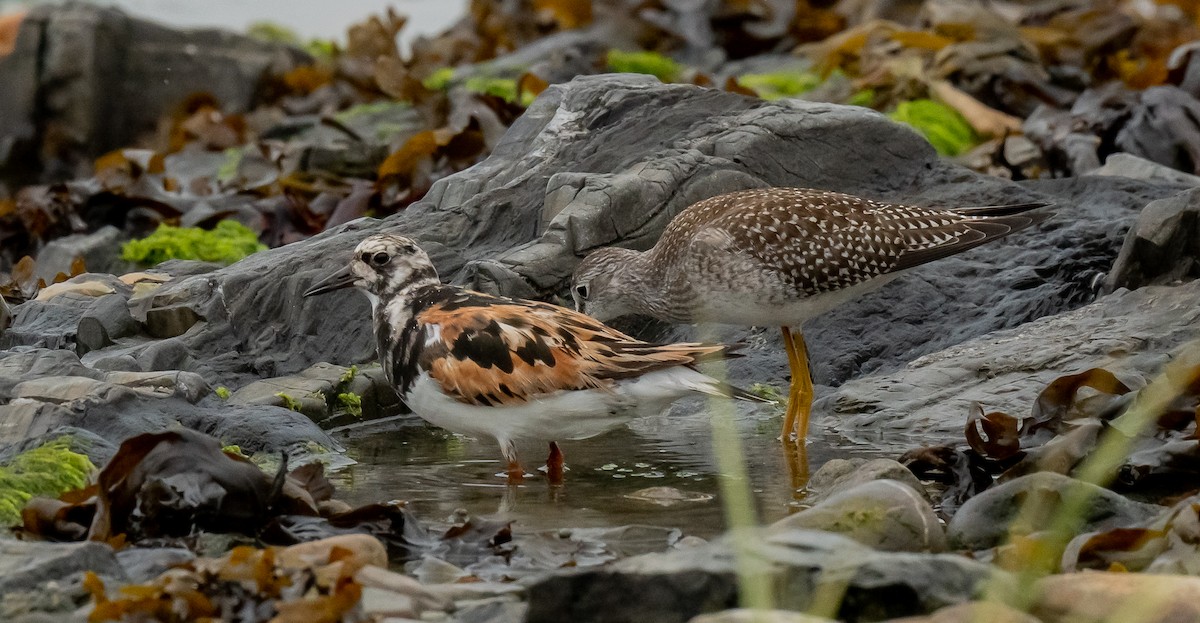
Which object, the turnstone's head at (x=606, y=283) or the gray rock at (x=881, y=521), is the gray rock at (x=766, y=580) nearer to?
the gray rock at (x=881, y=521)

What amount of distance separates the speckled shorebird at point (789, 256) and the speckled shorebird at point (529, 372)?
0.97 meters

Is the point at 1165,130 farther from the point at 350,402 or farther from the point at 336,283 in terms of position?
the point at 336,283

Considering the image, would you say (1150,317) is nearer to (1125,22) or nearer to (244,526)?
(244,526)

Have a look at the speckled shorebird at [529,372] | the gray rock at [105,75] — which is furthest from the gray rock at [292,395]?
the gray rock at [105,75]

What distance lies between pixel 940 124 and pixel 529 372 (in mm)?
5845

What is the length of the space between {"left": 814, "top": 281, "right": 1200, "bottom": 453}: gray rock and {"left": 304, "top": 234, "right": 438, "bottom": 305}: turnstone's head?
6.29 feet

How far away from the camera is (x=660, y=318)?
697 centimetres

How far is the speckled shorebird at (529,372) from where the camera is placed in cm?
534

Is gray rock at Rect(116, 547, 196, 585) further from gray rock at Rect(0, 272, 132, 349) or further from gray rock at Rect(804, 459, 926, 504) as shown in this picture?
gray rock at Rect(0, 272, 132, 349)

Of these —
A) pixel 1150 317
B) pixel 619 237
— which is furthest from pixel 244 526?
pixel 1150 317

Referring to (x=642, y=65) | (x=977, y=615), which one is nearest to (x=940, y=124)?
(x=642, y=65)

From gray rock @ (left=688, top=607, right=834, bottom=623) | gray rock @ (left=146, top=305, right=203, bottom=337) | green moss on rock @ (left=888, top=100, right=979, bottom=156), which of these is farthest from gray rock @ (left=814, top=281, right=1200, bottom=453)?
green moss on rock @ (left=888, top=100, right=979, bottom=156)

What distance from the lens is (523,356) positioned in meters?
5.39

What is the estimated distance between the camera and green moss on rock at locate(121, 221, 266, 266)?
343 inches
